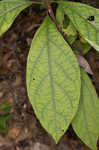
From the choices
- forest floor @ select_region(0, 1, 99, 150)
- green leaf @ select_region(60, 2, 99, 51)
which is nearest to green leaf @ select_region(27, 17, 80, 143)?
green leaf @ select_region(60, 2, 99, 51)

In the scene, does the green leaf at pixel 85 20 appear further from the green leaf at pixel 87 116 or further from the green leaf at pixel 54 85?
the green leaf at pixel 87 116

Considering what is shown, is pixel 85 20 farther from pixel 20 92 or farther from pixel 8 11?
pixel 20 92

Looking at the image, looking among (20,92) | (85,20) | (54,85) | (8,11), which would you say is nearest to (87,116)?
(54,85)

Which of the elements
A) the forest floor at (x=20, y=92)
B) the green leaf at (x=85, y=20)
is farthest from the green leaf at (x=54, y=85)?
the forest floor at (x=20, y=92)

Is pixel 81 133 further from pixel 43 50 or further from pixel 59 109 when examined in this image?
pixel 43 50

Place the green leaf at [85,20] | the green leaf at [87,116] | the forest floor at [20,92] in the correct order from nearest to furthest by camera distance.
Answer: the green leaf at [85,20], the green leaf at [87,116], the forest floor at [20,92]

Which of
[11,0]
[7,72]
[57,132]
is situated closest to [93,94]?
[57,132]
